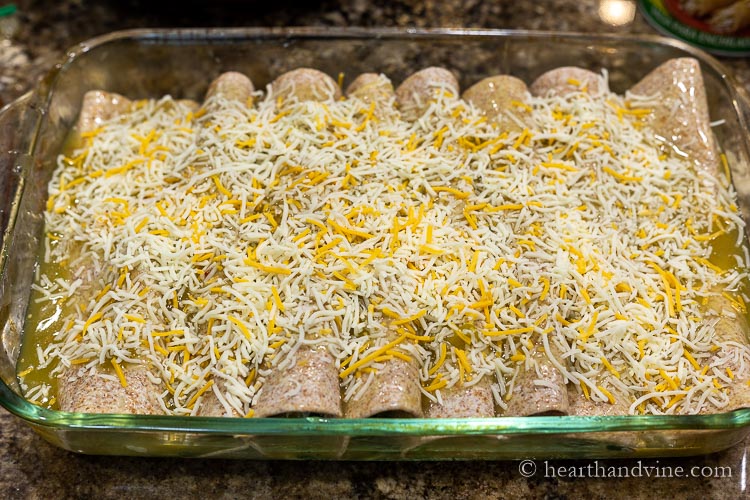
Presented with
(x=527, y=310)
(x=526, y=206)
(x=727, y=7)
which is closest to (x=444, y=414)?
(x=527, y=310)

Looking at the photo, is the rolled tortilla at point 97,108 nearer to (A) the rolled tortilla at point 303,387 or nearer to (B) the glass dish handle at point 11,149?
(B) the glass dish handle at point 11,149

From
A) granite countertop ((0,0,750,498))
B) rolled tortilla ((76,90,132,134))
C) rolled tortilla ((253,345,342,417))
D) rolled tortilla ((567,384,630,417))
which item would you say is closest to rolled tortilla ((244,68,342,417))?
rolled tortilla ((253,345,342,417))

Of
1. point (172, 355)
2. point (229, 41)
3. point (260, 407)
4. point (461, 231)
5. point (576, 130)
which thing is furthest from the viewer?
point (229, 41)

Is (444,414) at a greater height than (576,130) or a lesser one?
lesser

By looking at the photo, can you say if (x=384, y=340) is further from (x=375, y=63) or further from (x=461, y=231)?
(x=375, y=63)

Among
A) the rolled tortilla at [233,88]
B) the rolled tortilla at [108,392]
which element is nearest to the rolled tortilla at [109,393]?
the rolled tortilla at [108,392]

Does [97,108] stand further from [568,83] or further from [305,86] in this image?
[568,83]
